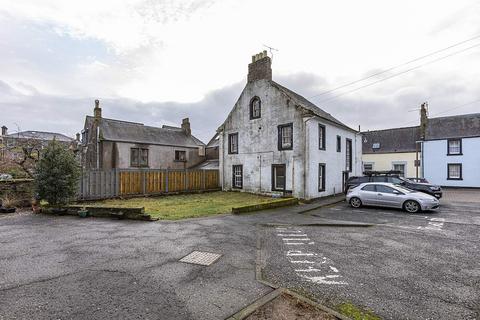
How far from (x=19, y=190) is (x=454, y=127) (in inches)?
1600

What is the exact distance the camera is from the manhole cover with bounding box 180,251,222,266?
5971 millimetres

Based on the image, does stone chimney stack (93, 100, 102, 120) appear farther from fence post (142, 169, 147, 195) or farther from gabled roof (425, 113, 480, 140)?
gabled roof (425, 113, 480, 140)

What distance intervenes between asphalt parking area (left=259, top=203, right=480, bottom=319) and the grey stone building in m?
21.4

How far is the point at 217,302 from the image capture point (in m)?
4.18

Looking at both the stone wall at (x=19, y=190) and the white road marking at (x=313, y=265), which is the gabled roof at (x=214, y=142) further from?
the white road marking at (x=313, y=265)

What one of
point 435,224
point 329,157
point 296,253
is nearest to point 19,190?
point 296,253

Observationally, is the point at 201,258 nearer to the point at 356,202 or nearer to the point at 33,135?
the point at 356,202

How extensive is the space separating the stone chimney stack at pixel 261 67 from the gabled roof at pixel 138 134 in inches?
591

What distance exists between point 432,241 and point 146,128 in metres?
29.8

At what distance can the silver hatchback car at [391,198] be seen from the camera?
1347 cm

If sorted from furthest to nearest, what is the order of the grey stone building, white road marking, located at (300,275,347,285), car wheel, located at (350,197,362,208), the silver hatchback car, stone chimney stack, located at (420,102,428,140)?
stone chimney stack, located at (420,102,428,140), the grey stone building, car wheel, located at (350,197,362,208), the silver hatchback car, white road marking, located at (300,275,347,285)

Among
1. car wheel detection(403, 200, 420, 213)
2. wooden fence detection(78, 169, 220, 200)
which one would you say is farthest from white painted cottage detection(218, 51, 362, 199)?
car wheel detection(403, 200, 420, 213)

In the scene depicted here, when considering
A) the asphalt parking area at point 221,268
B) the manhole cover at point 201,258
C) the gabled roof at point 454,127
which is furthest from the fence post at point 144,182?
the gabled roof at point 454,127

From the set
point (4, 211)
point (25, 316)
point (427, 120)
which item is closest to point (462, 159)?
point (427, 120)
